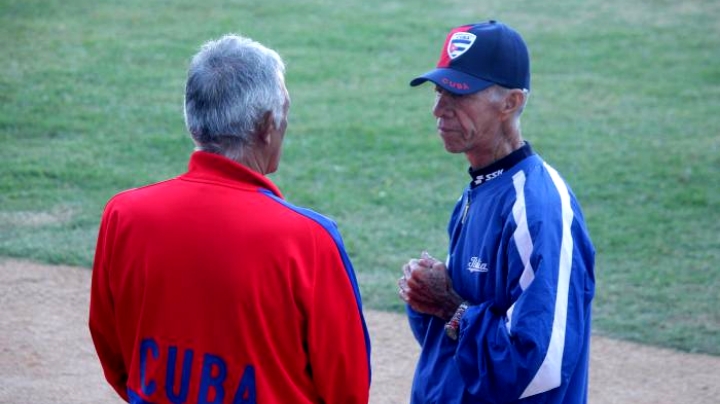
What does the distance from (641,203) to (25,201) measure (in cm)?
575

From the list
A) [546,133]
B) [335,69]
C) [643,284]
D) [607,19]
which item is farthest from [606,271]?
[607,19]

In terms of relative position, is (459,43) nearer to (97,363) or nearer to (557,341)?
(557,341)

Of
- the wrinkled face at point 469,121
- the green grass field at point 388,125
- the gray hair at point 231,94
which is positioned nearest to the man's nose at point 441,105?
the wrinkled face at point 469,121

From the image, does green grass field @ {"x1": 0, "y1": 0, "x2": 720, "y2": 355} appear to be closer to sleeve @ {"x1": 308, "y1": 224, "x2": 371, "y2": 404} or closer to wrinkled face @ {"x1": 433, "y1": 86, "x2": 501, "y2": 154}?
wrinkled face @ {"x1": 433, "y1": 86, "x2": 501, "y2": 154}

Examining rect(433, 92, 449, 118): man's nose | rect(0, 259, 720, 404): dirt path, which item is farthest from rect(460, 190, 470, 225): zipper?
rect(0, 259, 720, 404): dirt path

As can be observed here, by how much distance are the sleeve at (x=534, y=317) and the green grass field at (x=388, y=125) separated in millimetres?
3873

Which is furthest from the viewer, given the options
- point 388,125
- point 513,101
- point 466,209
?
point 388,125

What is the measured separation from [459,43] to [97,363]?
3.67m

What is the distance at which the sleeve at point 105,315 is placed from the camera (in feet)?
9.14

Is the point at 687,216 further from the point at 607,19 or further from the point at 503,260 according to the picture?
the point at 607,19

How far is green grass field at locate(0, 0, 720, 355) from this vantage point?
816 cm

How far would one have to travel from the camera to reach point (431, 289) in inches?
129

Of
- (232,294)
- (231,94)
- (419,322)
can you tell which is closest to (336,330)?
(232,294)

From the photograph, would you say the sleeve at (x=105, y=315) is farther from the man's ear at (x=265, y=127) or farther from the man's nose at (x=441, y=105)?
the man's nose at (x=441, y=105)
